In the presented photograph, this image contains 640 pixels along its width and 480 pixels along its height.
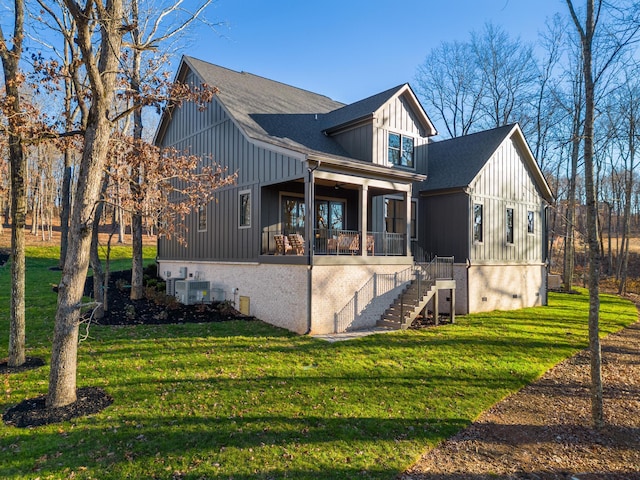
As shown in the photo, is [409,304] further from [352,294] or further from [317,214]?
[317,214]

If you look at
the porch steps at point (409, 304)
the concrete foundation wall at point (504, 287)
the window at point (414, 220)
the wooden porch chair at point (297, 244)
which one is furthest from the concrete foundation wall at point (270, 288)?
the concrete foundation wall at point (504, 287)

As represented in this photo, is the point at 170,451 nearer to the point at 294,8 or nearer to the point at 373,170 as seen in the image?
the point at 373,170

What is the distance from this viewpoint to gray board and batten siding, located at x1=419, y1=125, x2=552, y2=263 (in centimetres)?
1588

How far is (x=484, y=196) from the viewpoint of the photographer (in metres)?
16.5

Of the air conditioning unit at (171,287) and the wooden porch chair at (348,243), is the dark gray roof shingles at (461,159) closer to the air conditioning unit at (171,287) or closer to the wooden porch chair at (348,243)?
the wooden porch chair at (348,243)

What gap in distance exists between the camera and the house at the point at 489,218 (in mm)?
15742

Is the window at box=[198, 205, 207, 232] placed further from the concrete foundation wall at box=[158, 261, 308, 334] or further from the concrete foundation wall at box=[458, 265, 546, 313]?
the concrete foundation wall at box=[458, 265, 546, 313]

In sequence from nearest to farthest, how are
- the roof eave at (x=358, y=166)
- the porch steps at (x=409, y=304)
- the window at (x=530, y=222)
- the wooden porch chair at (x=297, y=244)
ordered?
the roof eave at (x=358, y=166)
the wooden porch chair at (x=297, y=244)
the porch steps at (x=409, y=304)
the window at (x=530, y=222)

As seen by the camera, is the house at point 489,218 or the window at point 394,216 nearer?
the house at point 489,218

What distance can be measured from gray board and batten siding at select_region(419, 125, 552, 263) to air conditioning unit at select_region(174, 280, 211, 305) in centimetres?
880

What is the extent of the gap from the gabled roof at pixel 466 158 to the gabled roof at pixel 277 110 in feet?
6.88

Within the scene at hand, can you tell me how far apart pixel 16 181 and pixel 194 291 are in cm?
681

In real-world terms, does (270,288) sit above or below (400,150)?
below

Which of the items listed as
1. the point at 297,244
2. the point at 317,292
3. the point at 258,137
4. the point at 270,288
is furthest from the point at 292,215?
the point at 317,292
